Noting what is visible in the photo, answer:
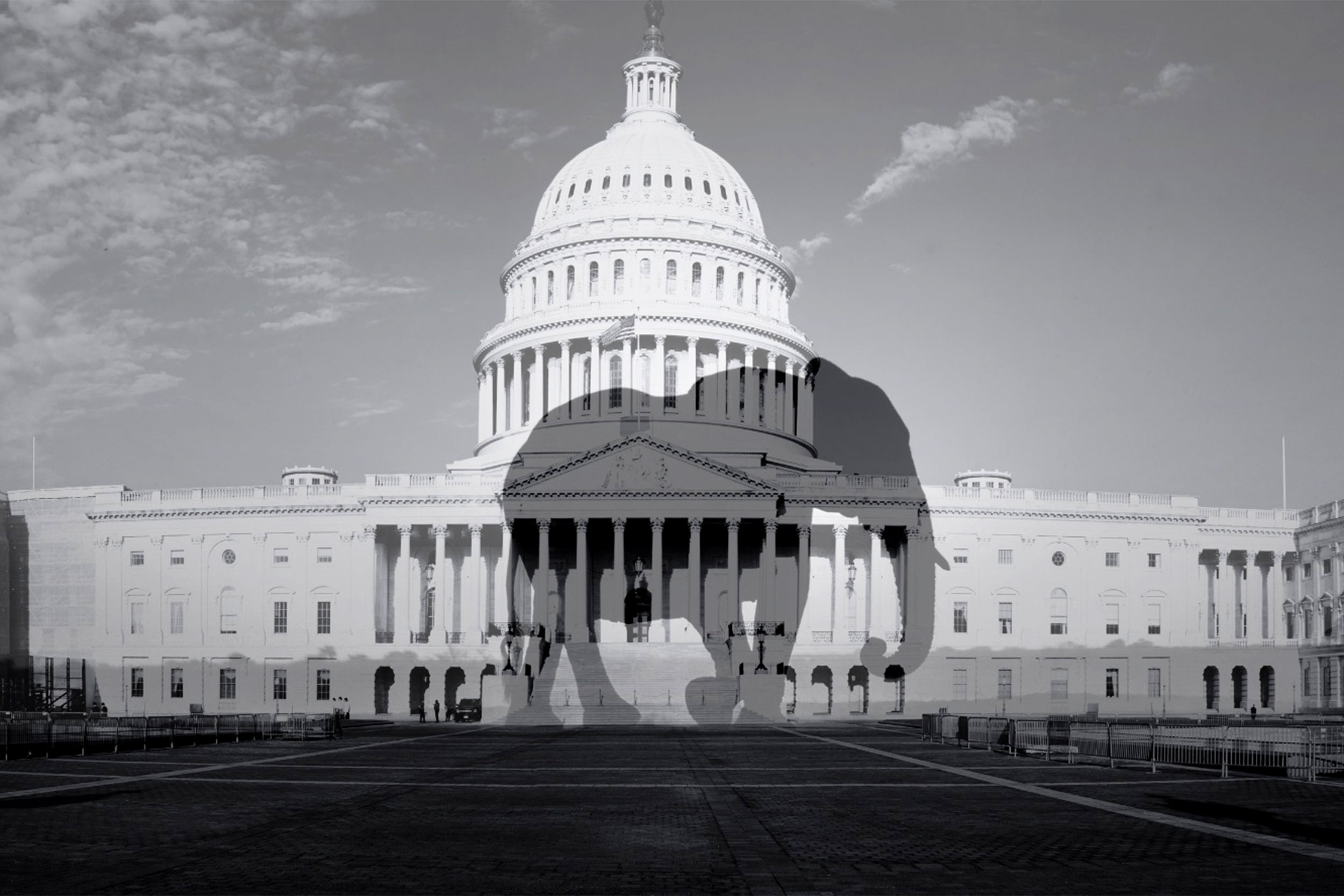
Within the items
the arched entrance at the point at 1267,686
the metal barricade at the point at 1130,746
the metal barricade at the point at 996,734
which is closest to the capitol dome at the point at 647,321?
the arched entrance at the point at 1267,686

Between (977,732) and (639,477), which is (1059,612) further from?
(977,732)

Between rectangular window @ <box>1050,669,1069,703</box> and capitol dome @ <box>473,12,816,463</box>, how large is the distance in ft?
87.4

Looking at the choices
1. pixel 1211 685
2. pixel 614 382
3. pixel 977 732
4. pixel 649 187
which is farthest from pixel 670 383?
pixel 977 732

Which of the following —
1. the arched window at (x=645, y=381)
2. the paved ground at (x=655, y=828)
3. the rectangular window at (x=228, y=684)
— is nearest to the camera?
the paved ground at (x=655, y=828)

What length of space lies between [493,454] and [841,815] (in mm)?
91210

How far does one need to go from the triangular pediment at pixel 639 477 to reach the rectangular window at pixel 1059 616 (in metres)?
22.9

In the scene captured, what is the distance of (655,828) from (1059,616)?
82088 mm

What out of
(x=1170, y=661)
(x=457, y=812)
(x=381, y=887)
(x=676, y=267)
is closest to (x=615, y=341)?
(x=676, y=267)

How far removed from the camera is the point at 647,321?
113m

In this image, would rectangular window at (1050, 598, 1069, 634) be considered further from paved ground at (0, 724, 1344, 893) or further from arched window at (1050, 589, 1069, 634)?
paved ground at (0, 724, 1344, 893)

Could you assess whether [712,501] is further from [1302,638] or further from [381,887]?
[381,887]

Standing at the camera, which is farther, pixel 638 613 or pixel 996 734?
pixel 638 613

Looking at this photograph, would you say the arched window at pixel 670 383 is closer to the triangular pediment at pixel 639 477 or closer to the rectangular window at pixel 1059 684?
the triangular pediment at pixel 639 477

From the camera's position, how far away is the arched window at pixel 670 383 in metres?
114
